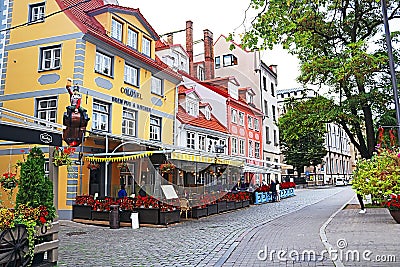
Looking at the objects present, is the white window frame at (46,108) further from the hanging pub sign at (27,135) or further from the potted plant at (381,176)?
the potted plant at (381,176)

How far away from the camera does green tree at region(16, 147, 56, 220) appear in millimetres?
7508

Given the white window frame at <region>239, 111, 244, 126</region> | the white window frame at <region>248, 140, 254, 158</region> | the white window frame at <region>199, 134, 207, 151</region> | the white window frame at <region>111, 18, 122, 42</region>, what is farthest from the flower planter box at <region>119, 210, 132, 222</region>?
the white window frame at <region>248, 140, 254, 158</region>

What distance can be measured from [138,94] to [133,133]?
7.40ft

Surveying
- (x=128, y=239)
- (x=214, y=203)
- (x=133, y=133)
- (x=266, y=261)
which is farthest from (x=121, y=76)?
(x=266, y=261)

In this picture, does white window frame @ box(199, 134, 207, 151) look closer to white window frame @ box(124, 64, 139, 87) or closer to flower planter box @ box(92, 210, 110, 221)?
white window frame @ box(124, 64, 139, 87)

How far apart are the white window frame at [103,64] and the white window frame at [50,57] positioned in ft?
5.72

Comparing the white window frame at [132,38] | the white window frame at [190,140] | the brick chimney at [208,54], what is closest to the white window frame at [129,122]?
the white window frame at [132,38]

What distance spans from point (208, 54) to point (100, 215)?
25.7 metres

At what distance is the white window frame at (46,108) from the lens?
1828cm

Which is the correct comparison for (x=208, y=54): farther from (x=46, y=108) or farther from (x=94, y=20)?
(x=46, y=108)

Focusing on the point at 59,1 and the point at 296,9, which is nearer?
the point at 296,9

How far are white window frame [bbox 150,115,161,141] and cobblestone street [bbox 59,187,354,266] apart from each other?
898 centimetres

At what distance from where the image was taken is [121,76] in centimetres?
2092

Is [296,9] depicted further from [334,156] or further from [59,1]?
[334,156]
